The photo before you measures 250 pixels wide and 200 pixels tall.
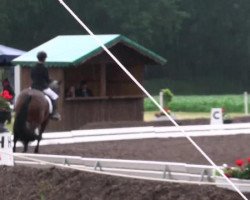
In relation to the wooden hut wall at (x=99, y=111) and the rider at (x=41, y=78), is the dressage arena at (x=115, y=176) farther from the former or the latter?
the wooden hut wall at (x=99, y=111)

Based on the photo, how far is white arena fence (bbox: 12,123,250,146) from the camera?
18453mm

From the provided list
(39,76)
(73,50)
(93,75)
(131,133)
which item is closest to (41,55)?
(39,76)

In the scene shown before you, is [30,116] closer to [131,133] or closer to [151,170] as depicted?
[131,133]

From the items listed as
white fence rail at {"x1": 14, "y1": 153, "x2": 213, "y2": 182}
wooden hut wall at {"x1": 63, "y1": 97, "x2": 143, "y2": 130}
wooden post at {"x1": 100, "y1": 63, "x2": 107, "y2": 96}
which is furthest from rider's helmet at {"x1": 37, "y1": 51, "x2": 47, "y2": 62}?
wooden post at {"x1": 100, "y1": 63, "x2": 107, "y2": 96}

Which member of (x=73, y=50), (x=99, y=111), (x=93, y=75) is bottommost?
(x=99, y=111)

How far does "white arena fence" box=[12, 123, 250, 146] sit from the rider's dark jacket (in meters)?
1.49

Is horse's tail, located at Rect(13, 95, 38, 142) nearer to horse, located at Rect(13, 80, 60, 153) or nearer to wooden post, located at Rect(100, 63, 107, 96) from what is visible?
horse, located at Rect(13, 80, 60, 153)

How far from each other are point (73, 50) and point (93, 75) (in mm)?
1593

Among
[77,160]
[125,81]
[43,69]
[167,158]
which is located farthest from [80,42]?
[77,160]

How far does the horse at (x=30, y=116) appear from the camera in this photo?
50.9ft

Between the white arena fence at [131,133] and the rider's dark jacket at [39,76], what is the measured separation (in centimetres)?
149

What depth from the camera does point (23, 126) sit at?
15.5m

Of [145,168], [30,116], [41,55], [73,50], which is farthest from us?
[73,50]

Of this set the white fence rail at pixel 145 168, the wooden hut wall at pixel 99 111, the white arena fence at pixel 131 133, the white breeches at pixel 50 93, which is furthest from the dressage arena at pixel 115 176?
the wooden hut wall at pixel 99 111
